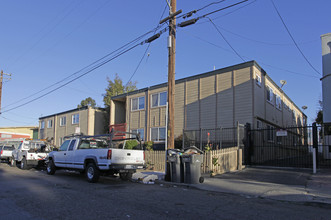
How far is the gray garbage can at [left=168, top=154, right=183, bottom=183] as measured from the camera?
10.4 metres

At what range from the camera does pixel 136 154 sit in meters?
11.0

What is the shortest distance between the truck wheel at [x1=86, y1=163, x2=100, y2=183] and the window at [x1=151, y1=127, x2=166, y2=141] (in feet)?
38.1

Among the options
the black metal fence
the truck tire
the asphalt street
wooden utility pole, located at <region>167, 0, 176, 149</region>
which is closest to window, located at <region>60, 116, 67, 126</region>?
the black metal fence

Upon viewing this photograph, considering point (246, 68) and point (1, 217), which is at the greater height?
point (246, 68)

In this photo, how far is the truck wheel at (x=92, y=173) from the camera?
409 inches

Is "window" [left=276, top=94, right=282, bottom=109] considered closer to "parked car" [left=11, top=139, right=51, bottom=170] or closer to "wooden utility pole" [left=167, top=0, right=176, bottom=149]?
"wooden utility pole" [left=167, top=0, right=176, bottom=149]

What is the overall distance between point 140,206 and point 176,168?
13.8 ft

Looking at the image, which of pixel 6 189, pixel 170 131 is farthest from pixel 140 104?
pixel 6 189

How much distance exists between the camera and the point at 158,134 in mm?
22578

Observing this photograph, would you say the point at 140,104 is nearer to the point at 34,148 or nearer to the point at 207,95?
the point at 207,95

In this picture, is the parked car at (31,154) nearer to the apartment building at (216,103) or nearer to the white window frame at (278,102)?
the apartment building at (216,103)

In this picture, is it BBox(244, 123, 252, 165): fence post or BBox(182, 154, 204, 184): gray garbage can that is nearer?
BBox(182, 154, 204, 184): gray garbage can

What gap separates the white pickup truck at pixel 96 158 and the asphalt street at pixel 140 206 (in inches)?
68.8

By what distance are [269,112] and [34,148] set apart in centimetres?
1639
